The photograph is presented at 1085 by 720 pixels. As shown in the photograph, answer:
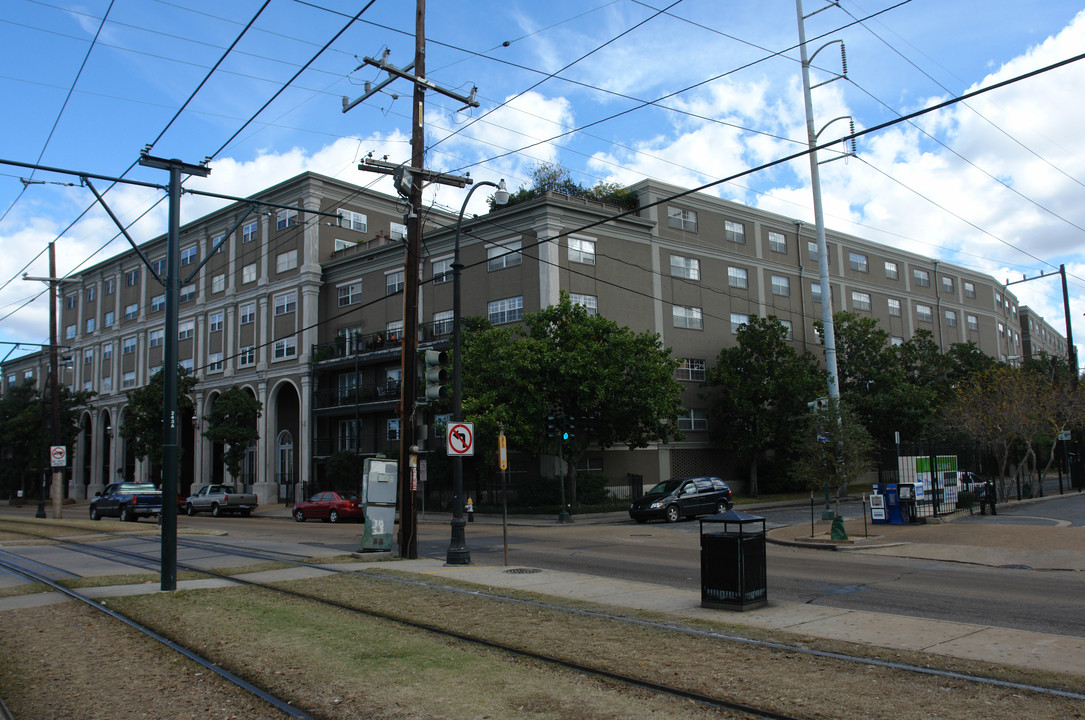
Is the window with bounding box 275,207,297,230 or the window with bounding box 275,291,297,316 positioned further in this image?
the window with bounding box 275,291,297,316

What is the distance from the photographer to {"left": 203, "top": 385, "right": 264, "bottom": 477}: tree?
45.7m

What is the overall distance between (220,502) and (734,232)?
3163cm

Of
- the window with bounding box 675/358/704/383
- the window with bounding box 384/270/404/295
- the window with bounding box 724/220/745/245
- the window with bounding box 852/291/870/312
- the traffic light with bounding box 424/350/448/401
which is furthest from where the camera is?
the window with bounding box 852/291/870/312

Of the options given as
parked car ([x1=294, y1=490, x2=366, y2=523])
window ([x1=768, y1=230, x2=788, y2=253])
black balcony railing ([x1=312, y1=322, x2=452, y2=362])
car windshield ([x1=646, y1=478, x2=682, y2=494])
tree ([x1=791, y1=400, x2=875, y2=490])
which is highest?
window ([x1=768, y1=230, x2=788, y2=253])

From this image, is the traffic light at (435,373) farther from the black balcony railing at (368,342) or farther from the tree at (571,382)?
the black balcony railing at (368,342)

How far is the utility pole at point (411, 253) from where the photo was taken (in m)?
16.5

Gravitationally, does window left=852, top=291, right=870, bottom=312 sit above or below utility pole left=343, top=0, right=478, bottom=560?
above

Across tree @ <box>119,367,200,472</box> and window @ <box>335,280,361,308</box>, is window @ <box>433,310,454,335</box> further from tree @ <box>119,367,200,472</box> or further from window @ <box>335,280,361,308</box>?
tree @ <box>119,367,200,472</box>

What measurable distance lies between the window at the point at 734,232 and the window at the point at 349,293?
70.4ft

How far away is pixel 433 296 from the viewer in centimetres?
4181

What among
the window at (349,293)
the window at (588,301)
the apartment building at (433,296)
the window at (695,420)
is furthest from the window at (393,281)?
the window at (695,420)

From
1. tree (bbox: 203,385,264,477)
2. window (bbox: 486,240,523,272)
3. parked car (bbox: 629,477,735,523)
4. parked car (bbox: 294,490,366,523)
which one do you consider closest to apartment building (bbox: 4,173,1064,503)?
window (bbox: 486,240,523,272)

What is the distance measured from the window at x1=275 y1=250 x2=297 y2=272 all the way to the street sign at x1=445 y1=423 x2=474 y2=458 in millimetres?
36717

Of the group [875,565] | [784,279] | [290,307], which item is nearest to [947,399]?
[784,279]
